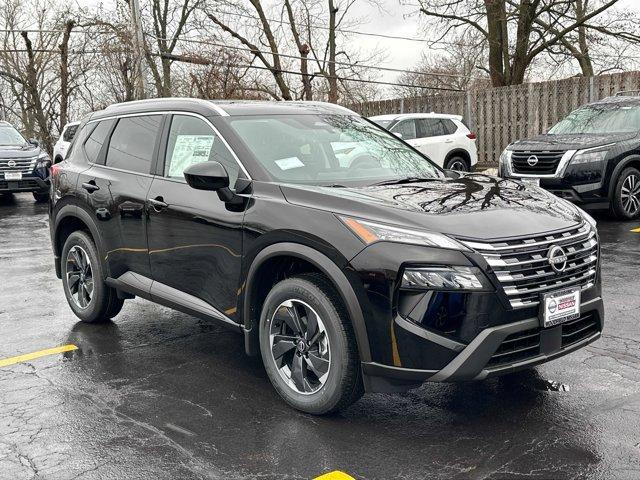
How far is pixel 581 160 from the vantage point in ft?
32.4

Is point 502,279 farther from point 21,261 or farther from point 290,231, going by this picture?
point 21,261

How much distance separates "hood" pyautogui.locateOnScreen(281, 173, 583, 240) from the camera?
346 centimetres

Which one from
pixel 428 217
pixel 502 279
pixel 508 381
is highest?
pixel 428 217

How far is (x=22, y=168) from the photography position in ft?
51.0

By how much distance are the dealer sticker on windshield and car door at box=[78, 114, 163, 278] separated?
2783 mm

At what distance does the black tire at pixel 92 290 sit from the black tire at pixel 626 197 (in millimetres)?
7303

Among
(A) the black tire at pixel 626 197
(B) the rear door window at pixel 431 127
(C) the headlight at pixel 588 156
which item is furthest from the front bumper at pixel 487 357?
(B) the rear door window at pixel 431 127

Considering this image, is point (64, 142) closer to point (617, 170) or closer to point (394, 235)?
point (617, 170)

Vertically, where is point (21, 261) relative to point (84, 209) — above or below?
below

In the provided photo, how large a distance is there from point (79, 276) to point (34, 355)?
38.6 inches

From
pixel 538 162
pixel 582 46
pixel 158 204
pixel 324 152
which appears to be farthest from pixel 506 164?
pixel 582 46

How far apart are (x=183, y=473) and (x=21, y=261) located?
6.66 metres

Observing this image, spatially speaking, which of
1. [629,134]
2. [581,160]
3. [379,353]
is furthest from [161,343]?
[629,134]

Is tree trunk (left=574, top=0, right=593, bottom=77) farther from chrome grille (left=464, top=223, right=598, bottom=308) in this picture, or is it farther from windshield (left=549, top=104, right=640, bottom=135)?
chrome grille (left=464, top=223, right=598, bottom=308)
